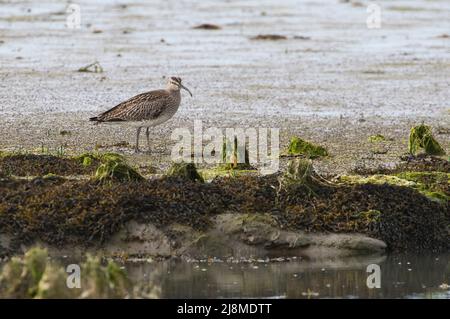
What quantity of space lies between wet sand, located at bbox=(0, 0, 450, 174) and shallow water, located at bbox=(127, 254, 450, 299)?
10.9 ft

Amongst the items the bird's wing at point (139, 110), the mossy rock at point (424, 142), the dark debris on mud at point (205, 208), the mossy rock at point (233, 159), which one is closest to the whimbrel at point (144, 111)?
the bird's wing at point (139, 110)

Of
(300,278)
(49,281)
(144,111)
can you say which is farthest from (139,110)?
(49,281)

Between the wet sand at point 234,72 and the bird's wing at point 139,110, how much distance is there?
386 mm

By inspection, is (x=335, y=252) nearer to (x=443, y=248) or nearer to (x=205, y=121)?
(x=443, y=248)

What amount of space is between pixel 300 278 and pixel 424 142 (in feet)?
15.7

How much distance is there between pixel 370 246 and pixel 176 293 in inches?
85.2

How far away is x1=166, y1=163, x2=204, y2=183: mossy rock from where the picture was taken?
38.5 feet

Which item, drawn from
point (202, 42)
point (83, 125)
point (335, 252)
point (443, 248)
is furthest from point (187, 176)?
point (202, 42)

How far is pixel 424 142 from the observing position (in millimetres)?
14422

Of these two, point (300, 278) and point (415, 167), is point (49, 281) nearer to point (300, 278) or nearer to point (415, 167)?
point (300, 278)

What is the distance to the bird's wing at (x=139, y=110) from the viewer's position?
1498 cm

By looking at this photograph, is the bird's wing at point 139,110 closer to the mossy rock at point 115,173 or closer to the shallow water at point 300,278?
the mossy rock at point 115,173

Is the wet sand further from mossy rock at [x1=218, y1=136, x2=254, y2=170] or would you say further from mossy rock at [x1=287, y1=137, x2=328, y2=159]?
mossy rock at [x1=218, y1=136, x2=254, y2=170]
